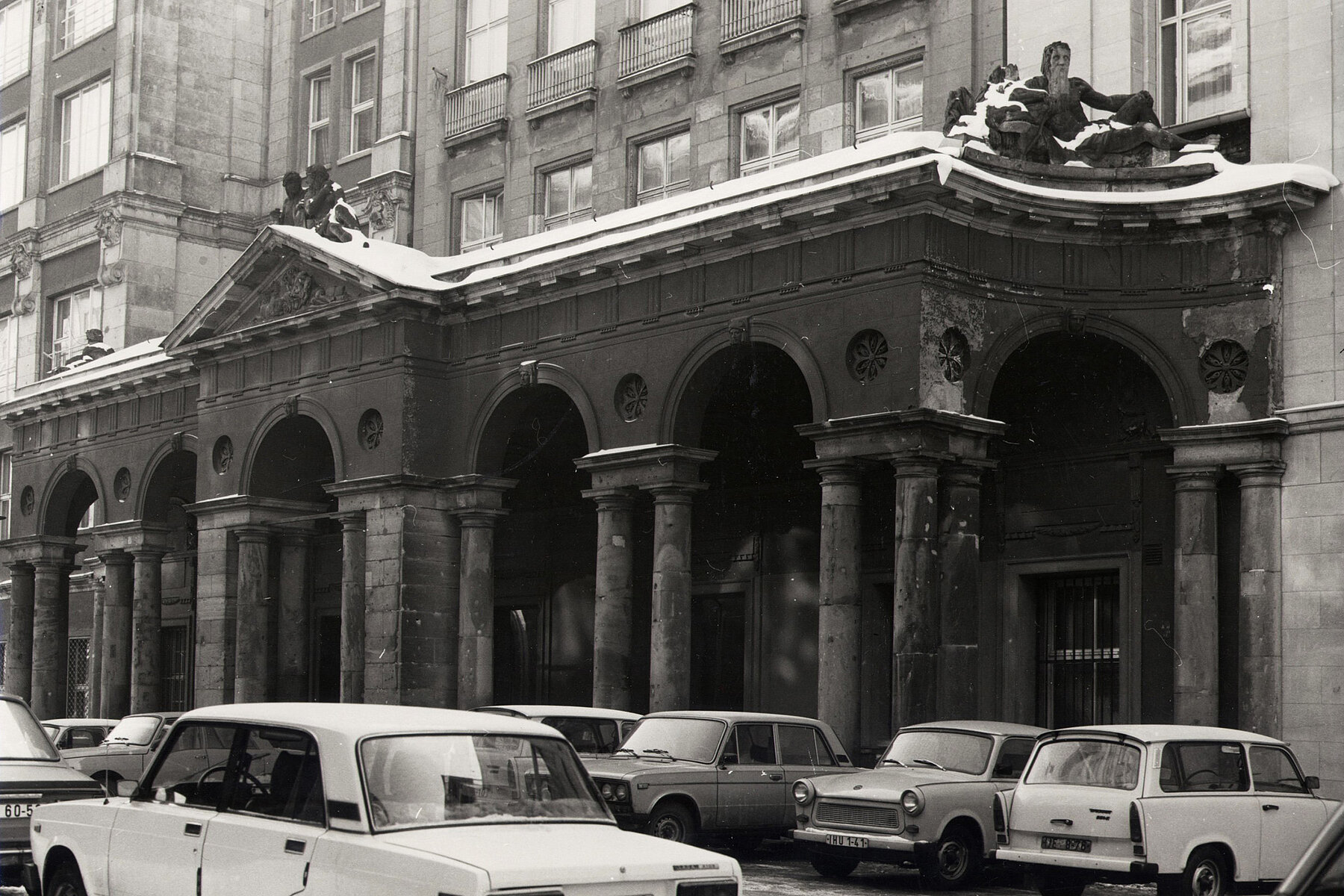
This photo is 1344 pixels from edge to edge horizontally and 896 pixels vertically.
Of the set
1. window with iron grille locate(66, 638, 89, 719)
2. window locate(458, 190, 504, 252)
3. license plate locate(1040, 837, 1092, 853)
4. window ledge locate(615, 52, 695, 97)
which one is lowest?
window with iron grille locate(66, 638, 89, 719)

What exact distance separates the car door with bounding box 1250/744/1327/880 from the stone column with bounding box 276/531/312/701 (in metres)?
18.7

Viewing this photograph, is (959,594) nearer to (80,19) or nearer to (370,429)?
(370,429)

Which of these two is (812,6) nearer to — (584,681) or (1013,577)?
(1013,577)

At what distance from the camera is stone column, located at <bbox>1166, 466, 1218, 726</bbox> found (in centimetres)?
1941

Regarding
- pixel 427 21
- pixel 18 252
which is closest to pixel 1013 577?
pixel 427 21

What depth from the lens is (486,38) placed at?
3027cm

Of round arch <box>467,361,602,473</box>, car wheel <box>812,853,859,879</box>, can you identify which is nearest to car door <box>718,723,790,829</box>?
car wheel <box>812,853,859,879</box>

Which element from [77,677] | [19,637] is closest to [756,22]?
[19,637]

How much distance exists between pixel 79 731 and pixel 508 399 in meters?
7.36

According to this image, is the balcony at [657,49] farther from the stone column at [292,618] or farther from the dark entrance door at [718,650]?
the stone column at [292,618]

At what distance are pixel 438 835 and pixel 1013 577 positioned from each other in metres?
15.9

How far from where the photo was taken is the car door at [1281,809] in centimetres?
1305

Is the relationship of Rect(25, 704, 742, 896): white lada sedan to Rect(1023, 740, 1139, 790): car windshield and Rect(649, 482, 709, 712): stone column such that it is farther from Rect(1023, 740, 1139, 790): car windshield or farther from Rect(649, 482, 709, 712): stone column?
Rect(649, 482, 709, 712): stone column

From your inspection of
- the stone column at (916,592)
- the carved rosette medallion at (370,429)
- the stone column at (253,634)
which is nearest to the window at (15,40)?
the stone column at (253,634)
